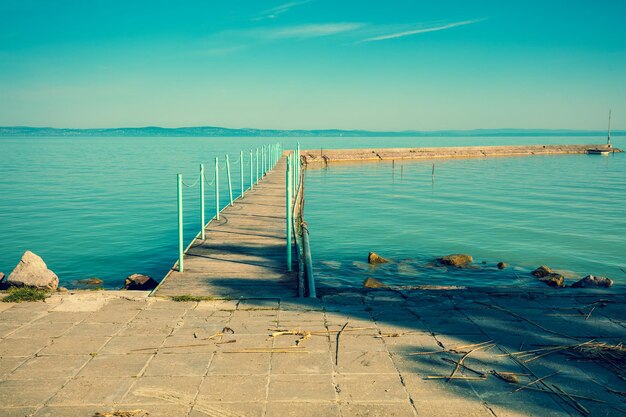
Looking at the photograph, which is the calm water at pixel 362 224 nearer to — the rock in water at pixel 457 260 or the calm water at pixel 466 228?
the calm water at pixel 466 228

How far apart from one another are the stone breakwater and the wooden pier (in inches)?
1846

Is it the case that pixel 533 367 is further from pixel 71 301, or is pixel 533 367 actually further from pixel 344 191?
pixel 344 191

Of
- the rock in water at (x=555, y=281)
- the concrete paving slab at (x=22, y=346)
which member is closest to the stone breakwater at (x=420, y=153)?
the rock in water at (x=555, y=281)

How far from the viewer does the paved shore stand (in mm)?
4457

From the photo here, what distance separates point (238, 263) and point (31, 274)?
3.68 metres

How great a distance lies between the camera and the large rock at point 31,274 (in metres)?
8.64

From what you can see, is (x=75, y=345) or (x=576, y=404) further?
(x=75, y=345)

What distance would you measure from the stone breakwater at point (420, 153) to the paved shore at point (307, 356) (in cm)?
5423

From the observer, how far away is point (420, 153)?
73.4 m

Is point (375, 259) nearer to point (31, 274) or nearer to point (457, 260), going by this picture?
point (457, 260)

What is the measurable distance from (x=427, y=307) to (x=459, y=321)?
68 cm

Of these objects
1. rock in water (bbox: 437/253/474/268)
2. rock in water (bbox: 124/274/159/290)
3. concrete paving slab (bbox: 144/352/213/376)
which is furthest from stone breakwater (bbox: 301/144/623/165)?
concrete paving slab (bbox: 144/352/213/376)

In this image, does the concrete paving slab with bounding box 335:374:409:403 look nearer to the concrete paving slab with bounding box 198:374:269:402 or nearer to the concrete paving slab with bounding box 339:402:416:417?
the concrete paving slab with bounding box 339:402:416:417

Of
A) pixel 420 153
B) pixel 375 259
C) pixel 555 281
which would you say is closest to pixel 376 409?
pixel 555 281
